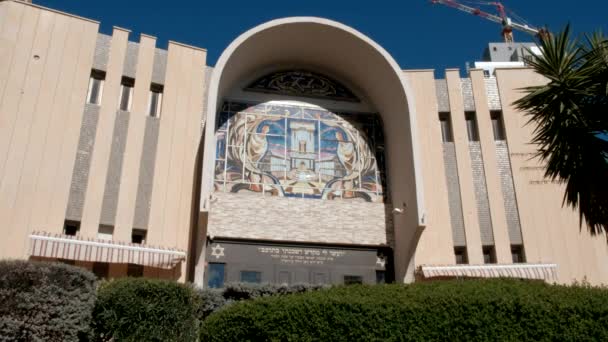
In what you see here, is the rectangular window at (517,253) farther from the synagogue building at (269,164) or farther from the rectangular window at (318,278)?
the rectangular window at (318,278)

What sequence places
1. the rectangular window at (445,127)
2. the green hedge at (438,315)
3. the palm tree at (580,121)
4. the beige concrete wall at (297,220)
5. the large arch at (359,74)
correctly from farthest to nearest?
the rectangular window at (445,127) < the beige concrete wall at (297,220) < the large arch at (359,74) < the palm tree at (580,121) < the green hedge at (438,315)

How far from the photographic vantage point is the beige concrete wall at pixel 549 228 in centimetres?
1716

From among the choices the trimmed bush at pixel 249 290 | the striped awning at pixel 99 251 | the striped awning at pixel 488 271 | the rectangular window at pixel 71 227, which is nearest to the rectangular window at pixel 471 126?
the striped awning at pixel 488 271

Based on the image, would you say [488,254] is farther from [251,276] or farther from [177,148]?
[177,148]

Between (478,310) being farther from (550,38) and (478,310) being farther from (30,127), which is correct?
(30,127)

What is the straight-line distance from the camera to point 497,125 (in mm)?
19500

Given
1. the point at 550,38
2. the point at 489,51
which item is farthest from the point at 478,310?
the point at 489,51

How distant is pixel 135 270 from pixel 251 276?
9.73 ft

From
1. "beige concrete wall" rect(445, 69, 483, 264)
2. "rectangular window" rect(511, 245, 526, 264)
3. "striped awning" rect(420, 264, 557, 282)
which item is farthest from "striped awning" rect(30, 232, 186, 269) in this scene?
"rectangular window" rect(511, 245, 526, 264)

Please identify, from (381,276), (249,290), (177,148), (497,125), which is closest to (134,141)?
(177,148)

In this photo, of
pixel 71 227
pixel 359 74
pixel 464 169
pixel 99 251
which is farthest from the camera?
pixel 359 74

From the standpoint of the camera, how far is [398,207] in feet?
57.7

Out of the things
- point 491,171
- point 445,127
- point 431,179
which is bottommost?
point 431,179

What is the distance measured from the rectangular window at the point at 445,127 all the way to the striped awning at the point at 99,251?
29.3ft
